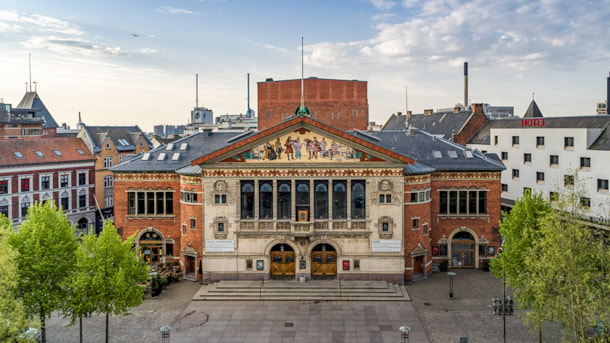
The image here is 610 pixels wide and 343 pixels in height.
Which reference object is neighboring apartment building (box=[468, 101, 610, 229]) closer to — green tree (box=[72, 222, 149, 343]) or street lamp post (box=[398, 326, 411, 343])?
street lamp post (box=[398, 326, 411, 343])

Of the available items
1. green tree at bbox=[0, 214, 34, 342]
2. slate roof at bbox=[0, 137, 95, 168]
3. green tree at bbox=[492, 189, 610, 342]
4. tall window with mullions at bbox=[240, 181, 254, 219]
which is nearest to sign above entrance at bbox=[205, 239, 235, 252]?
tall window with mullions at bbox=[240, 181, 254, 219]

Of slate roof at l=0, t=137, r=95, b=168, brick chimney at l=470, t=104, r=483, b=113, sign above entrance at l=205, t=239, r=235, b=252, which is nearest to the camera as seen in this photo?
sign above entrance at l=205, t=239, r=235, b=252

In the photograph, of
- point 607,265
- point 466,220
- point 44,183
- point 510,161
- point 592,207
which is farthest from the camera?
point 510,161

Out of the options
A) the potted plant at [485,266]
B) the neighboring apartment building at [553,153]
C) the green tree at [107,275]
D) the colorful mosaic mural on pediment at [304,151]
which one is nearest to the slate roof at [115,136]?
the colorful mosaic mural on pediment at [304,151]

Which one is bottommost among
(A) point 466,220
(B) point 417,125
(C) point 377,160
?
(A) point 466,220

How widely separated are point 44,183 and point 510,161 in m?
63.0

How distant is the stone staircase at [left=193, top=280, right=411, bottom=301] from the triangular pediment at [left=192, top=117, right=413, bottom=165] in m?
10.7

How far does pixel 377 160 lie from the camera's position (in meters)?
41.8

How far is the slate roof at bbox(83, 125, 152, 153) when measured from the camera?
235 ft

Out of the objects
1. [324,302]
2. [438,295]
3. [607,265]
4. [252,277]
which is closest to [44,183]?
[252,277]

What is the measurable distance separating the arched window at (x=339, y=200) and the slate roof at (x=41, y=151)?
39729 millimetres

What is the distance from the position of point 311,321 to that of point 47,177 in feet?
143

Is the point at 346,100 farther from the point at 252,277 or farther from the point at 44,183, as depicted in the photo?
the point at 44,183

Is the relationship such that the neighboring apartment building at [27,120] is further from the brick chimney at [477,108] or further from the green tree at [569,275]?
the green tree at [569,275]
